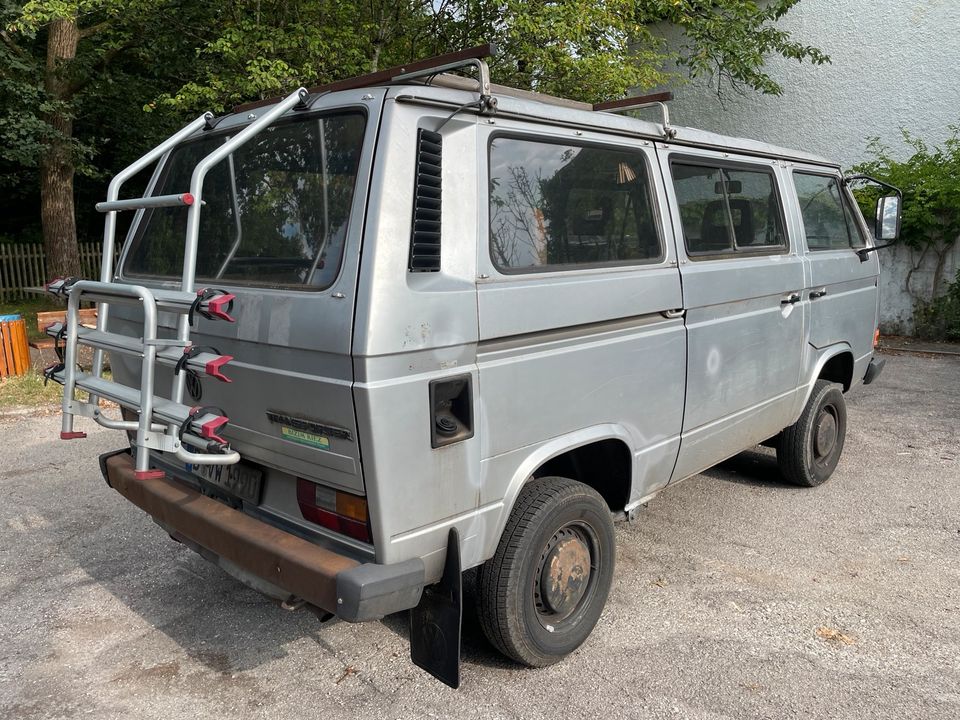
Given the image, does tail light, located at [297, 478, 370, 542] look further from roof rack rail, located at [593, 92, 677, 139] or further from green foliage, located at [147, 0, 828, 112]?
green foliage, located at [147, 0, 828, 112]

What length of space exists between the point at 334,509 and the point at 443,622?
54cm

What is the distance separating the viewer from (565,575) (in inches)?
123

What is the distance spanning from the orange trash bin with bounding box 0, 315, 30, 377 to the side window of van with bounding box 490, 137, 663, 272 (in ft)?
24.3

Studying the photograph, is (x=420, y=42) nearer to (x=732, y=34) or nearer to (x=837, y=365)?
(x=732, y=34)

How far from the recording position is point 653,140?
11.7ft

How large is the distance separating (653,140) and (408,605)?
92.7 inches

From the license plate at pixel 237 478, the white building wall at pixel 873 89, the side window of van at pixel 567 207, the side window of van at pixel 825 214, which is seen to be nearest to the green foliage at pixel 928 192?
the white building wall at pixel 873 89

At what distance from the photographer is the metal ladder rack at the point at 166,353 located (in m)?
2.38

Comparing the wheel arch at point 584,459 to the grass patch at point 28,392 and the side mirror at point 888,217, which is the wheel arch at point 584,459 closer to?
the side mirror at point 888,217

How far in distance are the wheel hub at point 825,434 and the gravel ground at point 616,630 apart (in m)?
0.30

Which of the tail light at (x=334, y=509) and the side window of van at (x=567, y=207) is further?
the side window of van at (x=567, y=207)

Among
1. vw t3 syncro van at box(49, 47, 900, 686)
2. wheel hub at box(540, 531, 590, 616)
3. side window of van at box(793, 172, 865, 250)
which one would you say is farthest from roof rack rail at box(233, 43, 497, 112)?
side window of van at box(793, 172, 865, 250)

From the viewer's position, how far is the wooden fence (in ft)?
53.6

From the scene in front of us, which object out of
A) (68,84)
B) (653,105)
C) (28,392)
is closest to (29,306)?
(68,84)
